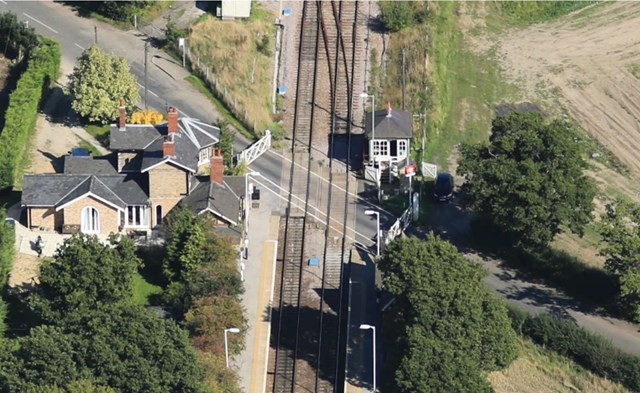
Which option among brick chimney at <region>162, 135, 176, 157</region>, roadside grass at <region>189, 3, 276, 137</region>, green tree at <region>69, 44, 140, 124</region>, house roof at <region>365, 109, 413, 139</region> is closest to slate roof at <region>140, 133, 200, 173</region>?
brick chimney at <region>162, 135, 176, 157</region>

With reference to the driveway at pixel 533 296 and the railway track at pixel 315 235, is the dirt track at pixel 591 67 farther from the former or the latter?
the driveway at pixel 533 296

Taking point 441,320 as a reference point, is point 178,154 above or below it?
above

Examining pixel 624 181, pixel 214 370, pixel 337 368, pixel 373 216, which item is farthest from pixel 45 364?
pixel 624 181

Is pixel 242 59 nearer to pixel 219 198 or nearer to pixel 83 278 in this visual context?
pixel 219 198

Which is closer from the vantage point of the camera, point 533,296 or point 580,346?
point 580,346

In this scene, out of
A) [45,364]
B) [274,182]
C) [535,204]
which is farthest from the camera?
[274,182]

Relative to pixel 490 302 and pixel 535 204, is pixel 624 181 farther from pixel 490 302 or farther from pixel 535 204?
pixel 490 302

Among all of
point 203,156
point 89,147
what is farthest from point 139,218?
point 89,147
